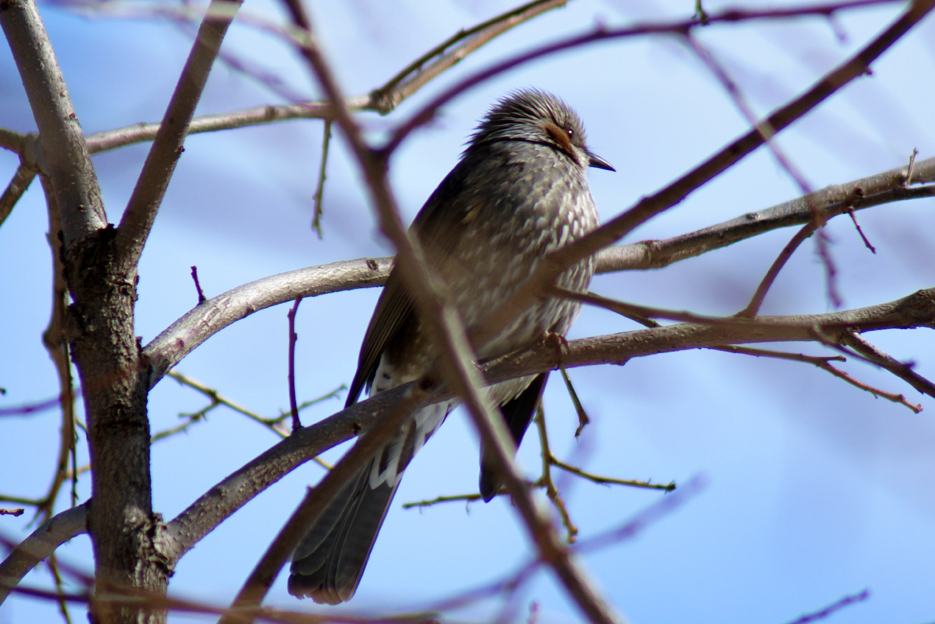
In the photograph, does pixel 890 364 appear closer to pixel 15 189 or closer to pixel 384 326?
pixel 384 326

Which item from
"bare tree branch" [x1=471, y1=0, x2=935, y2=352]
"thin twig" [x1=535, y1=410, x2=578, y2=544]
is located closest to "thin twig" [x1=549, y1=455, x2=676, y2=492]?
"thin twig" [x1=535, y1=410, x2=578, y2=544]

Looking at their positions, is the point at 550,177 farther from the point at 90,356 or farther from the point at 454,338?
the point at 454,338

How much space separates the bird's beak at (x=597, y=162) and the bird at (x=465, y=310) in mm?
664

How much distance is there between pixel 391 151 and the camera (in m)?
1.06

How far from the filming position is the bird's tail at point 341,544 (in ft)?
10.5

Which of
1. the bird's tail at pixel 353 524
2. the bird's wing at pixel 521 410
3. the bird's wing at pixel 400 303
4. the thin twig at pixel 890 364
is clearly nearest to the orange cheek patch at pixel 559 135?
the bird's wing at pixel 400 303

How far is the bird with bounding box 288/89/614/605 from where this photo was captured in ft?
10.9

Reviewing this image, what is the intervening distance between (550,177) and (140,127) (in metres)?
1.80

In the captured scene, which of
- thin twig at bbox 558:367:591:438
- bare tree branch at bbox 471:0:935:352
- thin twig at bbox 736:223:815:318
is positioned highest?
thin twig at bbox 558:367:591:438

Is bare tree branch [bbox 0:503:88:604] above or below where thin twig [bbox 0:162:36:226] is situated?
below

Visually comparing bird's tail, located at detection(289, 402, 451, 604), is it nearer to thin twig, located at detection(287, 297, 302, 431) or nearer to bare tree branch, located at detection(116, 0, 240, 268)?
thin twig, located at detection(287, 297, 302, 431)

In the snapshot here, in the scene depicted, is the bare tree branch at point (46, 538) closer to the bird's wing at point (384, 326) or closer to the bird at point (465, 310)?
the bird at point (465, 310)

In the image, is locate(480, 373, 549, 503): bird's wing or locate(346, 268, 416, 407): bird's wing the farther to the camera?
locate(480, 373, 549, 503): bird's wing

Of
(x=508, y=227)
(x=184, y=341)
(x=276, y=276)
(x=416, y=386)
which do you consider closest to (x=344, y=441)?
(x=416, y=386)
